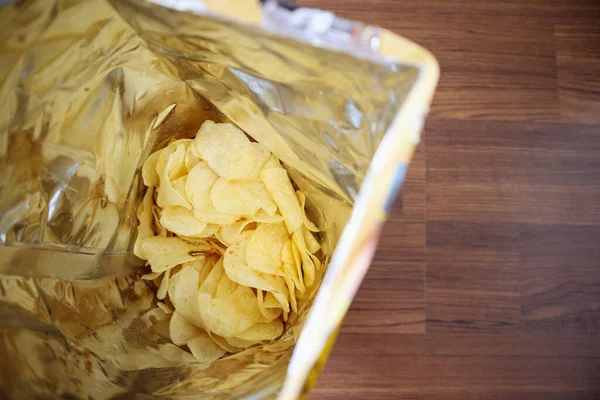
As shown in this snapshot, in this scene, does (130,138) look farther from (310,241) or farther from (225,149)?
(310,241)

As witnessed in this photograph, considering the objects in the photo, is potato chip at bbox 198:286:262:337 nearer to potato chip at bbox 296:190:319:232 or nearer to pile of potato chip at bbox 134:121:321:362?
pile of potato chip at bbox 134:121:321:362

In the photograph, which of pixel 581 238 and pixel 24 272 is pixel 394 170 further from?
pixel 581 238

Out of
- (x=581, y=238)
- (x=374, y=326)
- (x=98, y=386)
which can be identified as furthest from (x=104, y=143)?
(x=581, y=238)

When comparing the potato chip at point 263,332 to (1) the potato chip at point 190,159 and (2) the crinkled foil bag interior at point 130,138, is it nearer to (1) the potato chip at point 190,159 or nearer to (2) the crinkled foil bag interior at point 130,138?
(2) the crinkled foil bag interior at point 130,138

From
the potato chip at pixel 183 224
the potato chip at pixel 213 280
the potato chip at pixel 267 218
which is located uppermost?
the potato chip at pixel 183 224

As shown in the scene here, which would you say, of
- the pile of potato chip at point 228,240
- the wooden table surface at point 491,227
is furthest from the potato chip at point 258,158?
the wooden table surface at point 491,227

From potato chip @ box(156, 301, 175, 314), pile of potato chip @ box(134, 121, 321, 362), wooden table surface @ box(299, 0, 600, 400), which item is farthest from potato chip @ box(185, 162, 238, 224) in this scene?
wooden table surface @ box(299, 0, 600, 400)
